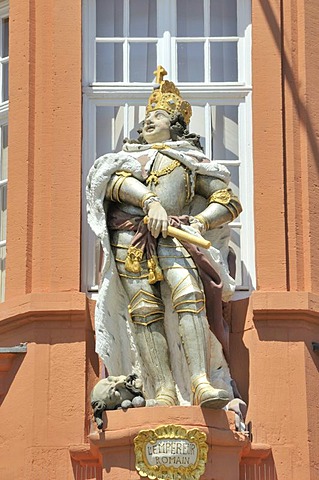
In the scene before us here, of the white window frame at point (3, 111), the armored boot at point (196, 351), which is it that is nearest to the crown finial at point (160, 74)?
the white window frame at point (3, 111)

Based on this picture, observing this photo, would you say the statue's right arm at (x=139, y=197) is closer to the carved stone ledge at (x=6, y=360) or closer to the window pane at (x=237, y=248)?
the window pane at (x=237, y=248)

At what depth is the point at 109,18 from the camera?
1750cm

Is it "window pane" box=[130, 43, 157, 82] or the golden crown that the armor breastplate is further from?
"window pane" box=[130, 43, 157, 82]

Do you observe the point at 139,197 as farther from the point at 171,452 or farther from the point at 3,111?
the point at 3,111

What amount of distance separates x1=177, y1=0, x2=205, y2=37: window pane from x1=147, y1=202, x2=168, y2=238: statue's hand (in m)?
1.95

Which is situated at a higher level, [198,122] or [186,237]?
[198,122]

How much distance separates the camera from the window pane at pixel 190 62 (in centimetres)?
1738

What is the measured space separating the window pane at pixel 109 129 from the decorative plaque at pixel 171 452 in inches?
100

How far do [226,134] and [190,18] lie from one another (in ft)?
3.13

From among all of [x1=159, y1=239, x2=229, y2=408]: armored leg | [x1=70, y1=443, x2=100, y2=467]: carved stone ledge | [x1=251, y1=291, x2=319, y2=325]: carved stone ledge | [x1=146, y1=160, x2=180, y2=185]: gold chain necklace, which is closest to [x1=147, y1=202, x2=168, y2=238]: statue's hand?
[x1=159, y1=239, x2=229, y2=408]: armored leg

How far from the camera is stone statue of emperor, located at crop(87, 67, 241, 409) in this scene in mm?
15898

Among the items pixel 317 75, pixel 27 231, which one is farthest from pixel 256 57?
pixel 27 231

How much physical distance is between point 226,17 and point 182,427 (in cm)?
351

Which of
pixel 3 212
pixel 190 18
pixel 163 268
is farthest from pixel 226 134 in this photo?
pixel 3 212
